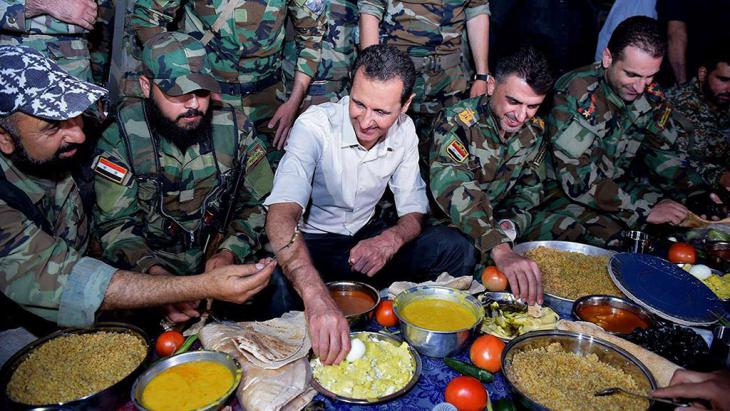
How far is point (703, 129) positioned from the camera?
15.4ft

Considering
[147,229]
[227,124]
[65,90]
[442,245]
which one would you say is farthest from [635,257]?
[65,90]

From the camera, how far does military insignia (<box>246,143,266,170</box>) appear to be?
10.6 feet

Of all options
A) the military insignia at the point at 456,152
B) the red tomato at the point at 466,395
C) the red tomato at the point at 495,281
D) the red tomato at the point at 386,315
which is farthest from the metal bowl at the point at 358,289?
the military insignia at the point at 456,152

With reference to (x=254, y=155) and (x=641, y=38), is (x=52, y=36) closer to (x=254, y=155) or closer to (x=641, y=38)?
(x=254, y=155)

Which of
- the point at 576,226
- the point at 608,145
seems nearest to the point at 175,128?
the point at 576,226

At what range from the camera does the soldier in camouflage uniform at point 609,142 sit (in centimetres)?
383

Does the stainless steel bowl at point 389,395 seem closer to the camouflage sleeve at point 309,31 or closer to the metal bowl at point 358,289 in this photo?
the metal bowl at point 358,289

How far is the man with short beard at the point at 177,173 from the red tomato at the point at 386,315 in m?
0.93

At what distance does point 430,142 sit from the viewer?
3639 mm

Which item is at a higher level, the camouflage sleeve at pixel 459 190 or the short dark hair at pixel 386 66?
the short dark hair at pixel 386 66

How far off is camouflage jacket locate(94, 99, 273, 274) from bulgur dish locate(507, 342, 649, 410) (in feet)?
5.47

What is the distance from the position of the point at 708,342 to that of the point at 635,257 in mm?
575

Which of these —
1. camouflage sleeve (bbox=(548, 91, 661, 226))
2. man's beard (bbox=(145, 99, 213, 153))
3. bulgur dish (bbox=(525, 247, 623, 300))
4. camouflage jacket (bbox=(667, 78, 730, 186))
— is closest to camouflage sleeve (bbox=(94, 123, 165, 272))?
man's beard (bbox=(145, 99, 213, 153))

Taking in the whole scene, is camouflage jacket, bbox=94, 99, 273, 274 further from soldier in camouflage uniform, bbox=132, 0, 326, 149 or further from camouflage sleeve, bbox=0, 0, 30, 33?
camouflage sleeve, bbox=0, 0, 30, 33
